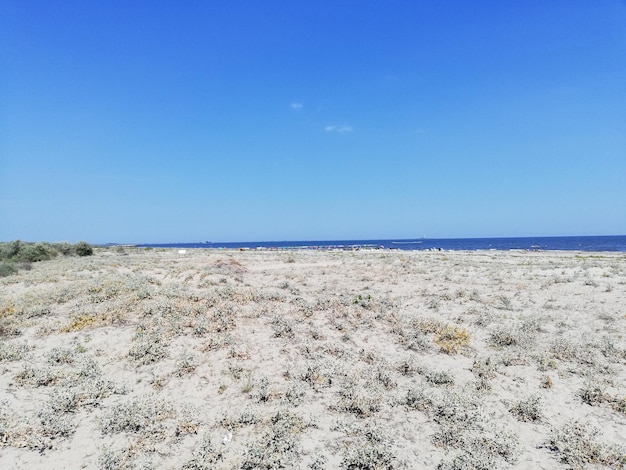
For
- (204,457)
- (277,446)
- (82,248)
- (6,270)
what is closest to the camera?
(204,457)

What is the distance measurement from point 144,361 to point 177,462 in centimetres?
397

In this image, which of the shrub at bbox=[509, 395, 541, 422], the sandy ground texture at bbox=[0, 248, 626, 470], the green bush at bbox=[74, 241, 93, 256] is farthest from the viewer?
the green bush at bbox=[74, 241, 93, 256]

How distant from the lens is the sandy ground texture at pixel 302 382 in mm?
5918

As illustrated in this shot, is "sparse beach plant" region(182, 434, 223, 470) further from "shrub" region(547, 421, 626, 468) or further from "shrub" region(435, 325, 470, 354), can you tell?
"shrub" region(435, 325, 470, 354)

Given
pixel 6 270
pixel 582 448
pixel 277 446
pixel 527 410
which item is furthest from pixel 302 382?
pixel 6 270

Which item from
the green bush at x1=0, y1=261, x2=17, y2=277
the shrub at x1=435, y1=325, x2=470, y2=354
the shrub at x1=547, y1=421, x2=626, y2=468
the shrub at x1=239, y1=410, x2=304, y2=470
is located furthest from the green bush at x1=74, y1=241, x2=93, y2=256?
the shrub at x1=547, y1=421, x2=626, y2=468

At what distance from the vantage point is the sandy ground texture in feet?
19.4

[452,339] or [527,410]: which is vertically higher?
[452,339]

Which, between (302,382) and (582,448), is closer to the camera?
(582,448)

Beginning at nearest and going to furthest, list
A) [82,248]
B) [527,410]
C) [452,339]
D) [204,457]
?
1. [204,457]
2. [527,410]
3. [452,339]
4. [82,248]

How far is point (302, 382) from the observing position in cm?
819

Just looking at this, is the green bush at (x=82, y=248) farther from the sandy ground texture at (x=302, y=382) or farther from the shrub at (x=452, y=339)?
the shrub at (x=452, y=339)

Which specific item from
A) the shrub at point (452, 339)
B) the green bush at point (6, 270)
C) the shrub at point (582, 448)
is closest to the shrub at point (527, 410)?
the shrub at point (582, 448)

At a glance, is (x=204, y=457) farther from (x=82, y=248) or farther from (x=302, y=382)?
(x=82, y=248)
